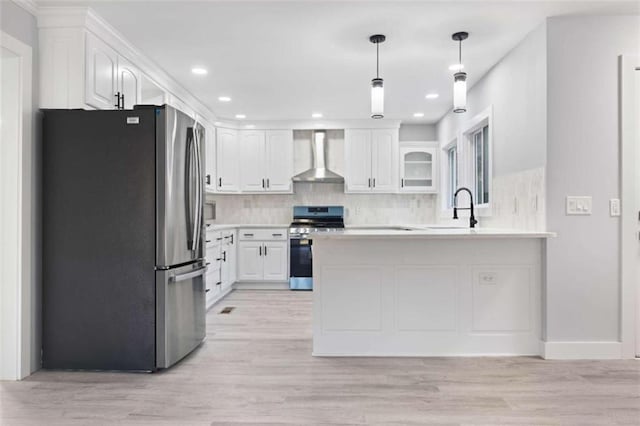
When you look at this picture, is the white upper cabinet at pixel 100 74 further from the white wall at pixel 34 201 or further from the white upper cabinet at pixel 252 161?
the white upper cabinet at pixel 252 161

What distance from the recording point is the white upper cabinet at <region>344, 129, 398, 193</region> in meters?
6.41

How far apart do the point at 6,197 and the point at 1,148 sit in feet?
1.01

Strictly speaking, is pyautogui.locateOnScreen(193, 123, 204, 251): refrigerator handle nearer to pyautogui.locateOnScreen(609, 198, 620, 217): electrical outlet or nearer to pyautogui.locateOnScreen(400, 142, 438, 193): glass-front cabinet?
pyautogui.locateOnScreen(609, 198, 620, 217): electrical outlet

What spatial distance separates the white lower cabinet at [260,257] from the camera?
613 centimetres

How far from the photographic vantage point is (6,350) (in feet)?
8.89

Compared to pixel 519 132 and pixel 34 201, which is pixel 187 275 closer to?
pixel 34 201

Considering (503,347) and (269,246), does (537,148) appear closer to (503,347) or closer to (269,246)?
(503,347)

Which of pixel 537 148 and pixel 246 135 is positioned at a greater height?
pixel 246 135

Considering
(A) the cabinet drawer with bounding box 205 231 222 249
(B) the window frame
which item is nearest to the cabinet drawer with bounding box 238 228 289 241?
(A) the cabinet drawer with bounding box 205 231 222 249

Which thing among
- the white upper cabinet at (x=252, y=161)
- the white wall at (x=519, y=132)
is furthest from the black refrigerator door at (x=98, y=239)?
the white upper cabinet at (x=252, y=161)

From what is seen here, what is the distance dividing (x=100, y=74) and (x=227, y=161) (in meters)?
3.27

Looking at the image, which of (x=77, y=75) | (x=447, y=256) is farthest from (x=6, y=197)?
(x=447, y=256)

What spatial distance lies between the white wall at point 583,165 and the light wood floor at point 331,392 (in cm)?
41

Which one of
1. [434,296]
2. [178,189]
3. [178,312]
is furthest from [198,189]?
[434,296]
